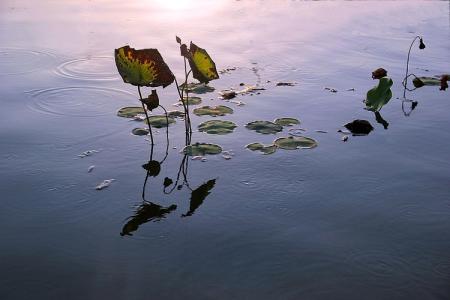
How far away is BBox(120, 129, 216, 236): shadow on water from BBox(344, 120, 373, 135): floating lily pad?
5.85 ft

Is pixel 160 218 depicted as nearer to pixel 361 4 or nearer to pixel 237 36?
pixel 237 36

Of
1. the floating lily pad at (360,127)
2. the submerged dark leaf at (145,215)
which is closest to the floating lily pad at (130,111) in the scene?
the submerged dark leaf at (145,215)

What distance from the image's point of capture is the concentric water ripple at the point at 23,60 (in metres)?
6.29

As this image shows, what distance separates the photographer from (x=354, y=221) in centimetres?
343

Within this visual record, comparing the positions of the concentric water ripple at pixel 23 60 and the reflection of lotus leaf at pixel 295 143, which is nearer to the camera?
the reflection of lotus leaf at pixel 295 143

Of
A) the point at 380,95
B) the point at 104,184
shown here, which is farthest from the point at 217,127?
the point at 380,95

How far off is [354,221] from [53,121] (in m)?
3.09

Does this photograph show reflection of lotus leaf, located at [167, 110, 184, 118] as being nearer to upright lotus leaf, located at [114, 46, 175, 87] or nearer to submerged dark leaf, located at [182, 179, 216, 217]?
upright lotus leaf, located at [114, 46, 175, 87]

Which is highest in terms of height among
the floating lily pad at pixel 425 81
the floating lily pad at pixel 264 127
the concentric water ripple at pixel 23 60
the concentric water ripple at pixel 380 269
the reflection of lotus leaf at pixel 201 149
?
the concentric water ripple at pixel 23 60

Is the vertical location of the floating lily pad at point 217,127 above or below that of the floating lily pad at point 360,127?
above

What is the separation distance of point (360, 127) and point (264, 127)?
1.01 m

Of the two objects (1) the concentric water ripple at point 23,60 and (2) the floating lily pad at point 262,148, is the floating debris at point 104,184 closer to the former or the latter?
(2) the floating lily pad at point 262,148

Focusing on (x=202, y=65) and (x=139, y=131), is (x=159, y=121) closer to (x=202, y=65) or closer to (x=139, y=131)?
(x=139, y=131)

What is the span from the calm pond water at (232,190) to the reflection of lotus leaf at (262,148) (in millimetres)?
94
